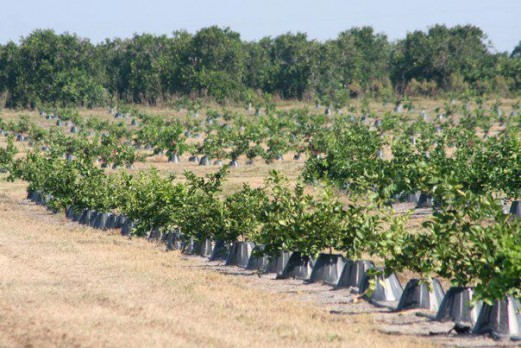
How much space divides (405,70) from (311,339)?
2741 inches

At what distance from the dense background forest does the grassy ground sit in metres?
54.7

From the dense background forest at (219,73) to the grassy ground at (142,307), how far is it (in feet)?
180

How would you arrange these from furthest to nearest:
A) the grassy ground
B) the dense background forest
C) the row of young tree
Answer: the dense background forest, the row of young tree, the grassy ground

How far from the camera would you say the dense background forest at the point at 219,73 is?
248 feet

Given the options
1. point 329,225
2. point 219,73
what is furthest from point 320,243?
point 219,73

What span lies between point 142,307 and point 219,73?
62.6 meters

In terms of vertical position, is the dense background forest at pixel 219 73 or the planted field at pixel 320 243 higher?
the dense background forest at pixel 219 73

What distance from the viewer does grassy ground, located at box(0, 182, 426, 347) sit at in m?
11.3

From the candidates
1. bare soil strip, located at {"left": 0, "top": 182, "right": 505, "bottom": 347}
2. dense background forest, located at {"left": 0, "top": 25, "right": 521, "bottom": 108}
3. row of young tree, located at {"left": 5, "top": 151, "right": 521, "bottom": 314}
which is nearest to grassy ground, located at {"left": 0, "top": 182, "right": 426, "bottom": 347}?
bare soil strip, located at {"left": 0, "top": 182, "right": 505, "bottom": 347}

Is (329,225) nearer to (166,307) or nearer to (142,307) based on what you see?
(166,307)

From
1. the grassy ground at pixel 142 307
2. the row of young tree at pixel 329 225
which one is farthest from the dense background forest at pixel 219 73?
the grassy ground at pixel 142 307

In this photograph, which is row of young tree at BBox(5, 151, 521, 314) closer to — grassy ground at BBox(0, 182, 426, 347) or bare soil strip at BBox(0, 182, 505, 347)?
bare soil strip at BBox(0, 182, 505, 347)

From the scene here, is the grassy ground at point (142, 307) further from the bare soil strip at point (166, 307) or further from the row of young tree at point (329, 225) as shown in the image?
the row of young tree at point (329, 225)

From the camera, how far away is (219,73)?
75438 mm
